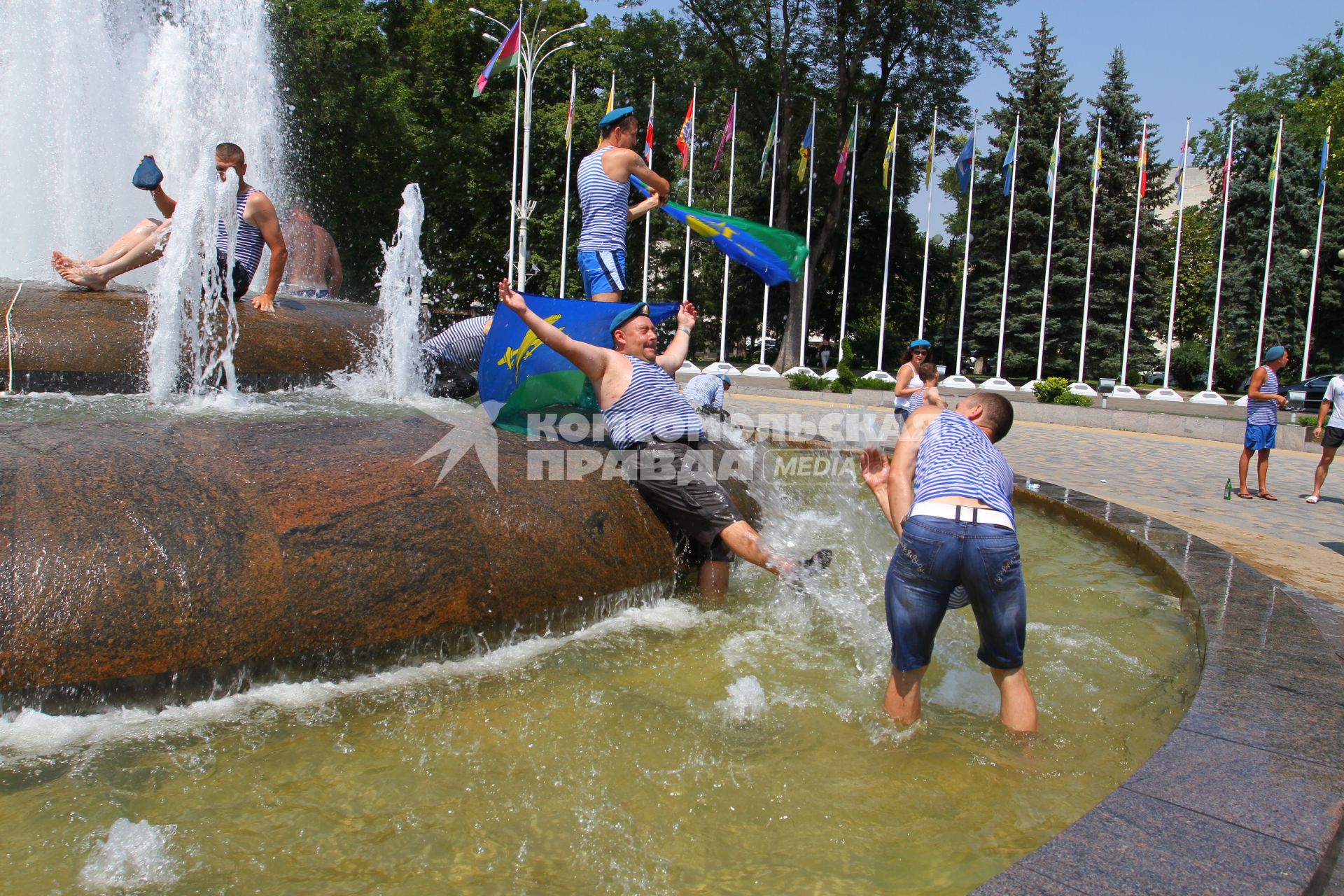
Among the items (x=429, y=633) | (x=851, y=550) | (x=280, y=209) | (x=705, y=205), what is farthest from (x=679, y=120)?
(x=429, y=633)

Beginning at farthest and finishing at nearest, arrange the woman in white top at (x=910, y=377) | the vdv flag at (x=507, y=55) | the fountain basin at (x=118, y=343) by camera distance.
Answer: the vdv flag at (x=507, y=55), the woman in white top at (x=910, y=377), the fountain basin at (x=118, y=343)

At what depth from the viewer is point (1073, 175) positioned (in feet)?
120

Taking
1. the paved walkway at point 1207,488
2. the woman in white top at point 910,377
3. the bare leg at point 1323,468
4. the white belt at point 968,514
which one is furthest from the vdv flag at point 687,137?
the white belt at point 968,514

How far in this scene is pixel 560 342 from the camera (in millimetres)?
4324

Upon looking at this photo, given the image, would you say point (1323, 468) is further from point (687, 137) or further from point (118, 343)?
point (687, 137)

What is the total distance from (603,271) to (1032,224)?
3448 cm

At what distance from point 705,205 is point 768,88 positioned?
18.4ft

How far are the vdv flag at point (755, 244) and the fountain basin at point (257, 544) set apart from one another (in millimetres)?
2590

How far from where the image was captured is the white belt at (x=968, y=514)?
308 cm

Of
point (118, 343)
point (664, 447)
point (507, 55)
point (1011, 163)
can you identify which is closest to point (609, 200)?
point (664, 447)

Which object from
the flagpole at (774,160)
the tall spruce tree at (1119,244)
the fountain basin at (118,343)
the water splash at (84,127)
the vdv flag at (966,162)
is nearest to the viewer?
the fountain basin at (118,343)

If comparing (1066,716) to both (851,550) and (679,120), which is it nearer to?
(851,550)

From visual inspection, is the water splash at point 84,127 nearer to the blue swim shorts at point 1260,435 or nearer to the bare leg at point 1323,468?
the blue swim shorts at point 1260,435

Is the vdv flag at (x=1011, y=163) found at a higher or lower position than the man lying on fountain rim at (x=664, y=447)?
higher
